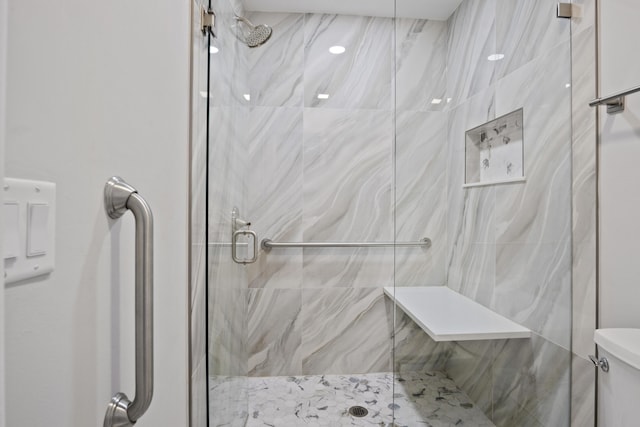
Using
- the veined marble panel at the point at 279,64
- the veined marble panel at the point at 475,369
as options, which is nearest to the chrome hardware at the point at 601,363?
the veined marble panel at the point at 475,369

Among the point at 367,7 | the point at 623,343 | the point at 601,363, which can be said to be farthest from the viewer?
the point at 367,7

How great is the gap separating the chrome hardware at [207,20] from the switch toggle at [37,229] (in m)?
0.90

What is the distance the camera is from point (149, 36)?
72 cm

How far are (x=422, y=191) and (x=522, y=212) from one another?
357mm

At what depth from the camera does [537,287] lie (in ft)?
3.98

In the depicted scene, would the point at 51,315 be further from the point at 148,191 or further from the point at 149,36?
the point at 149,36

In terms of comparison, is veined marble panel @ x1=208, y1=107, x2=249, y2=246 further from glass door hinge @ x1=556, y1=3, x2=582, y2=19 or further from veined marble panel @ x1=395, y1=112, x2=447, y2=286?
glass door hinge @ x1=556, y1=3, x2=582, y2=19

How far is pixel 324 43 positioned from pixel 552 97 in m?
1.23

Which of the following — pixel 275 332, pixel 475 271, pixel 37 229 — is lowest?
pixel 275 332

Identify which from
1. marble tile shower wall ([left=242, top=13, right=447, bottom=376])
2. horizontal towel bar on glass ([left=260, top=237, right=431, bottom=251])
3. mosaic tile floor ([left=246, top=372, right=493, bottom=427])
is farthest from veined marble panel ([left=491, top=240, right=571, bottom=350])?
horizontal towel bar on glass ([left=260, top=237, right=431, bottom=251])

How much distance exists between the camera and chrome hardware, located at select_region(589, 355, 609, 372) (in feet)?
3.31

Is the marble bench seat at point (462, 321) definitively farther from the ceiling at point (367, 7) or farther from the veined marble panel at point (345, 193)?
the ceiling at point (367, 7)

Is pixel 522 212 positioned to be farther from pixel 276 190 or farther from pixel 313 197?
pixel 276 190

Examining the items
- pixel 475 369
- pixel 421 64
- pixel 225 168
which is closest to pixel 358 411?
pixel 475 369
